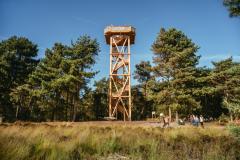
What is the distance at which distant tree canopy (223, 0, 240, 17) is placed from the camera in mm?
9500

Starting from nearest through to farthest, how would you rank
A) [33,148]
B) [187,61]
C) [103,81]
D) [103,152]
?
[33,148]
[103,152]
[187,61]
[103,81]

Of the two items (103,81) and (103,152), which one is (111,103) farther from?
(103,81)

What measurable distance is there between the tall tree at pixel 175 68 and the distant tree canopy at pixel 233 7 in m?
23.3

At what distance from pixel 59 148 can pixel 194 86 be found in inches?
1265

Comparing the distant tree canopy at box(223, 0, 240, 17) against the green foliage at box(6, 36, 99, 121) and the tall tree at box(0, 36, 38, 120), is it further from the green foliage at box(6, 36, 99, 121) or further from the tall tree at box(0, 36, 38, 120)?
the tall tree at box(0, 36, 38, 120)

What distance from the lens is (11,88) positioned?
133ft

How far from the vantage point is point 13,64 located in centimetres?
4212

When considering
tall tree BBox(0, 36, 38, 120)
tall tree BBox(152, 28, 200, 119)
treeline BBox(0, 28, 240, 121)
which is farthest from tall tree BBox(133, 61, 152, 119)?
tall tree BBox(0, 36, 38, 120)

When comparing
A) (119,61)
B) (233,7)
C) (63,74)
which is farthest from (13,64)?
(233,7)

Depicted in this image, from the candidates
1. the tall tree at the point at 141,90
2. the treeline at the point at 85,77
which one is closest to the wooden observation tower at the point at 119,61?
the treeline at the point at 85,77

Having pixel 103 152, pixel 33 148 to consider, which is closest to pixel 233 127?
pixel 103 152

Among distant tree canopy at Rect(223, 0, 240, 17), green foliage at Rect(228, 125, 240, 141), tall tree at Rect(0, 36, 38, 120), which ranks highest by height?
tall tree at Rect(0, 36, 38, 120)

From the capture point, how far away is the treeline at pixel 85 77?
3431 cm

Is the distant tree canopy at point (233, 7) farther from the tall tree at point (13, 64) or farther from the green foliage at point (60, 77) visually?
the tall tree at point (13, 64)
